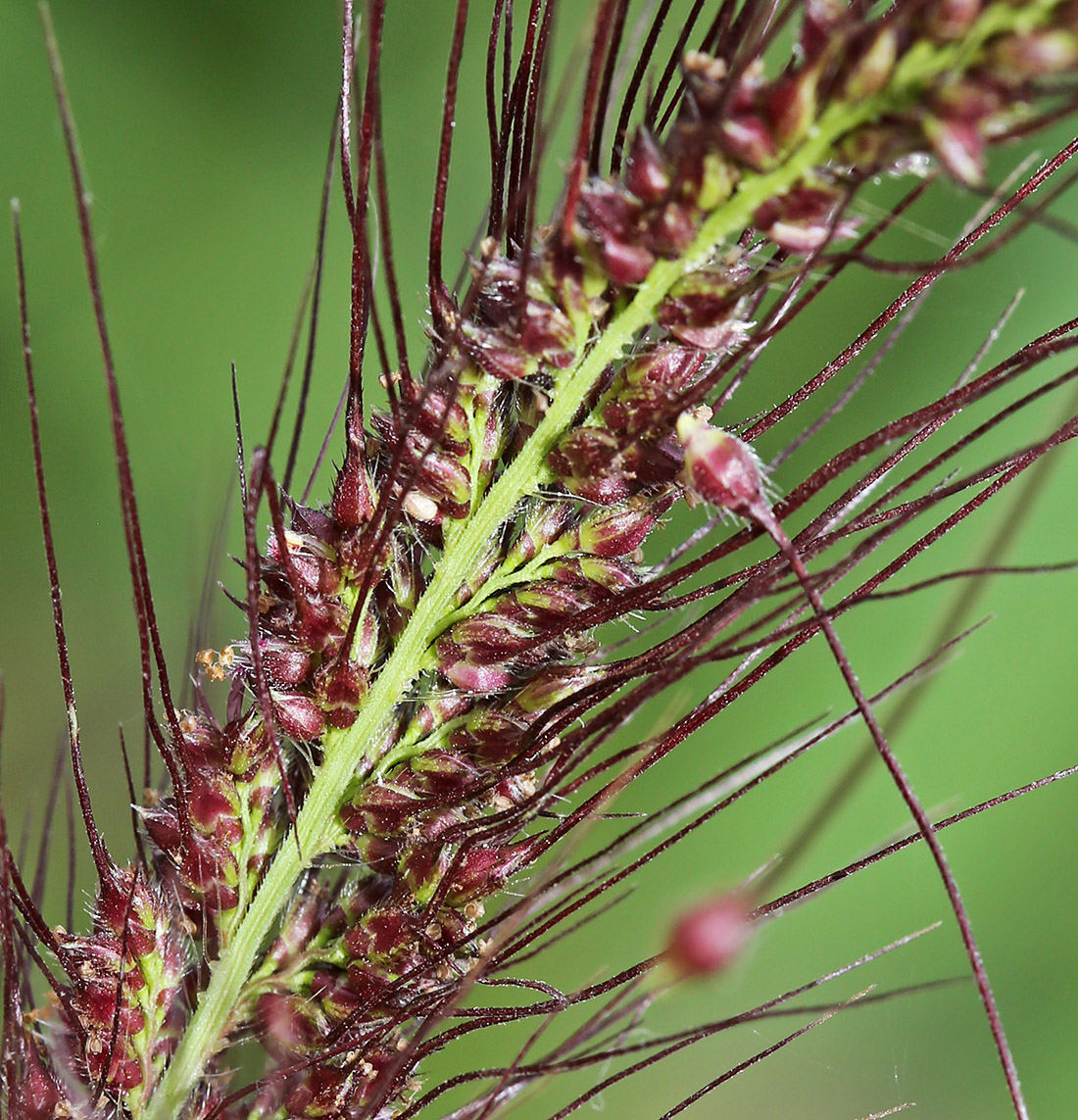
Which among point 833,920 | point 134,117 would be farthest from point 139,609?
point 134,117

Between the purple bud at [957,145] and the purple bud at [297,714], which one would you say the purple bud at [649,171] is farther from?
the purple bud at [297,714]

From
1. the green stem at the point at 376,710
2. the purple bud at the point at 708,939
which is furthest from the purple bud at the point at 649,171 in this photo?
the purple bud at the point at 708,939

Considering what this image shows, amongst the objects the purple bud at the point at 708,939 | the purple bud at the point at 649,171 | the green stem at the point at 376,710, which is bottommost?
the purple bud at the point at 708,939

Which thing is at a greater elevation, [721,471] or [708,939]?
[721,471]

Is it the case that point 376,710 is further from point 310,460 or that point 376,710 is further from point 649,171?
point 310,460

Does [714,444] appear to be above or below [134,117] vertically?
below

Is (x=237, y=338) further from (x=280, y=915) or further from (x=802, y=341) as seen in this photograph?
(x=280, y=915)

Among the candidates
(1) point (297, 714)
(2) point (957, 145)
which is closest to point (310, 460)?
(1) point (297, 714)
